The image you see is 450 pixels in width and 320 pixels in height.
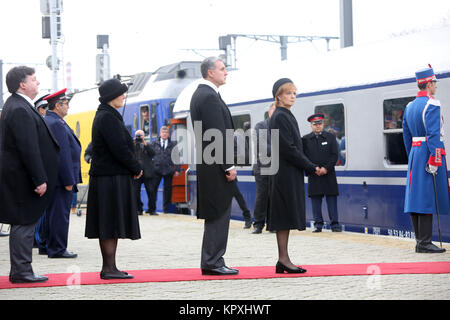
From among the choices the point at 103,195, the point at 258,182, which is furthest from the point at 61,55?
the point at 103,195

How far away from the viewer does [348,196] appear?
1338 centimetres

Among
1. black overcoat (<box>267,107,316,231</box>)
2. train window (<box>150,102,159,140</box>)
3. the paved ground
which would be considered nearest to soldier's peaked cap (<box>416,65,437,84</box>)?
the paved ground

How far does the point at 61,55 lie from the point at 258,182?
16.9 meters

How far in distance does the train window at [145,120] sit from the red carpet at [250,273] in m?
12.5

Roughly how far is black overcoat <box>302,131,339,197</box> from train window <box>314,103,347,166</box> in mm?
224

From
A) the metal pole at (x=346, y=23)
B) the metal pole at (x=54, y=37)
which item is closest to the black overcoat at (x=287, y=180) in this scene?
the metal pole at (x=346, y=23)

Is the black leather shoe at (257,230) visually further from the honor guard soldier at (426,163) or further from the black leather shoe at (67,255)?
the black leather shoe at (67,255)

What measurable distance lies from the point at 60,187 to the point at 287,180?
11.3 feet

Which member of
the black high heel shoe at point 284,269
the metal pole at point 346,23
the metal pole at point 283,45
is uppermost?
the metal pole at point 283,45

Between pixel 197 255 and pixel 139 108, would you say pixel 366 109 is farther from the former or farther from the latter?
pixel 139 108

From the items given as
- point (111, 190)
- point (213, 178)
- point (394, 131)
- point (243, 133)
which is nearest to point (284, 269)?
point (213, 178)

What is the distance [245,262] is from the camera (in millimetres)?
9562

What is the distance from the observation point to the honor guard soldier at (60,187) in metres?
10.4

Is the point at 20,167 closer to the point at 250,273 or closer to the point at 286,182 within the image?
the point at 250,273
